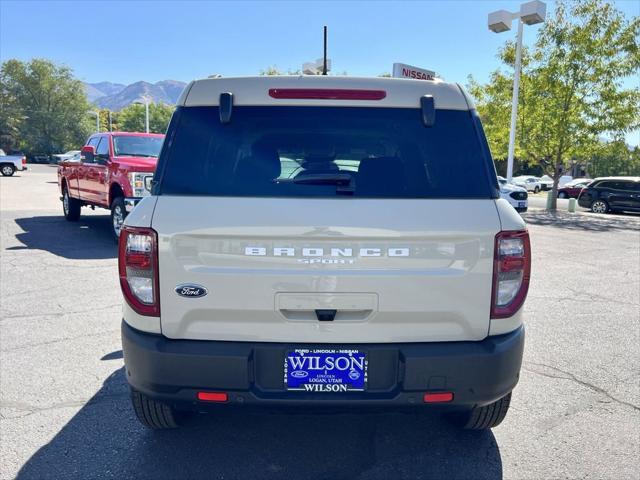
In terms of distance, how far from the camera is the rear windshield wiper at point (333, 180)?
2404 mm

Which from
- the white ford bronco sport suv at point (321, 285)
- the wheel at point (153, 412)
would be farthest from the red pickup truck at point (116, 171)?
the white ford bronco sport suv at point (321, 285)

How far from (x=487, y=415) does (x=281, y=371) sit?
4.27 ft

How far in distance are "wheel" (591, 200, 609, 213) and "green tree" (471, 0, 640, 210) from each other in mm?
1992

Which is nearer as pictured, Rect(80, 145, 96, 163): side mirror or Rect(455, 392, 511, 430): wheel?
Rect(455, 392, 511, 430): wheel

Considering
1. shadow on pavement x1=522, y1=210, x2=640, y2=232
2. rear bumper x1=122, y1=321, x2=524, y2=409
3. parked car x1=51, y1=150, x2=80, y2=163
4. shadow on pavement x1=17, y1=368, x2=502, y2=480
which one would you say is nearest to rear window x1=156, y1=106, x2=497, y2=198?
rear bumper x1=122, y1=321, x2=524, y2=409

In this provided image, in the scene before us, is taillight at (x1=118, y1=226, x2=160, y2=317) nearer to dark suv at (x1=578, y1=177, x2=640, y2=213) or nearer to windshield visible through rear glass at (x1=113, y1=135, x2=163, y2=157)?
windshield visible through rear glass at (x1=113, y1=135, x2=163, y2=157)

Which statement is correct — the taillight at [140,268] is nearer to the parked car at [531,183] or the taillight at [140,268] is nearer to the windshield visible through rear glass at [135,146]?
the windshield visible through rear glass at [135,146]

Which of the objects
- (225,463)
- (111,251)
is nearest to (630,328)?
(225,463)

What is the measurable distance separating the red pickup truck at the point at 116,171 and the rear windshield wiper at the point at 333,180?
7.14 meters

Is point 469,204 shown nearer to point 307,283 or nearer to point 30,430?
point 307,283

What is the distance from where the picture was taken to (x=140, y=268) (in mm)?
2385

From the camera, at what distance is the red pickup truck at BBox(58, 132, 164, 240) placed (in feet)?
29.8

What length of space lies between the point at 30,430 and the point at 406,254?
8.23 feet

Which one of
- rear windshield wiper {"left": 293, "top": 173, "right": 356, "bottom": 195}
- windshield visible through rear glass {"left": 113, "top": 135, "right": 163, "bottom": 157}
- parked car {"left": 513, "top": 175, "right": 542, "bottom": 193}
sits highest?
windshield visible through rear glass {"left": 113, "top": 135, "right": 163, "bottom": 157}
